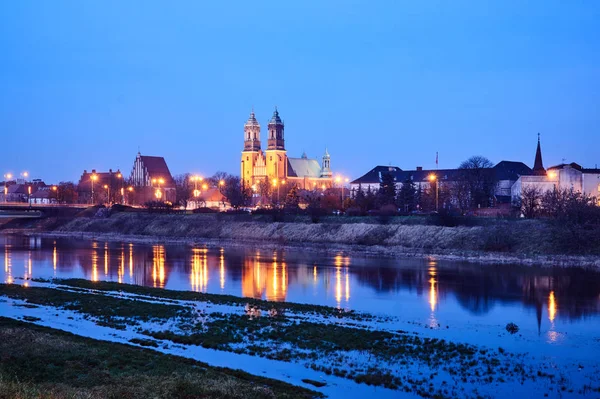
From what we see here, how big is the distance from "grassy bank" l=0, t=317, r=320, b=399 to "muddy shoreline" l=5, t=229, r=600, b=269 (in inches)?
1328

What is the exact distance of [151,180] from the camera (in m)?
140

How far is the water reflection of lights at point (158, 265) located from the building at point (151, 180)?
71.8 meters

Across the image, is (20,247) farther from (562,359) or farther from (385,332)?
(562,359)

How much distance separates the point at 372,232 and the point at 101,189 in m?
101

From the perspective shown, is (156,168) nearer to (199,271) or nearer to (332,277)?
(199,271)

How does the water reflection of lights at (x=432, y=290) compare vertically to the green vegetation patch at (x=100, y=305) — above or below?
below

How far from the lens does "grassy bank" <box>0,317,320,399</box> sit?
553 inches

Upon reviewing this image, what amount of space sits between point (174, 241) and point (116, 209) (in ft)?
97.1

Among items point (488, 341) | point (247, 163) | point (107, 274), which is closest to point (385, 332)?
point (488, 341)

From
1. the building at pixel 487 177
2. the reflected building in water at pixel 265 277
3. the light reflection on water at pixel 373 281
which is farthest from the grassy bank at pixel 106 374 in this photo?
the building at pixel 487 177

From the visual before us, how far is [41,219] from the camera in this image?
102438mm

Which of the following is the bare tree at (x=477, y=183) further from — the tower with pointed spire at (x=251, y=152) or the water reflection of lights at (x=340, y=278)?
the tower with pointed spire at (x=251, y=152)

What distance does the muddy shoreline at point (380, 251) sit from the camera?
1820 inches

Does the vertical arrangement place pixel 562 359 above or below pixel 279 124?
below
